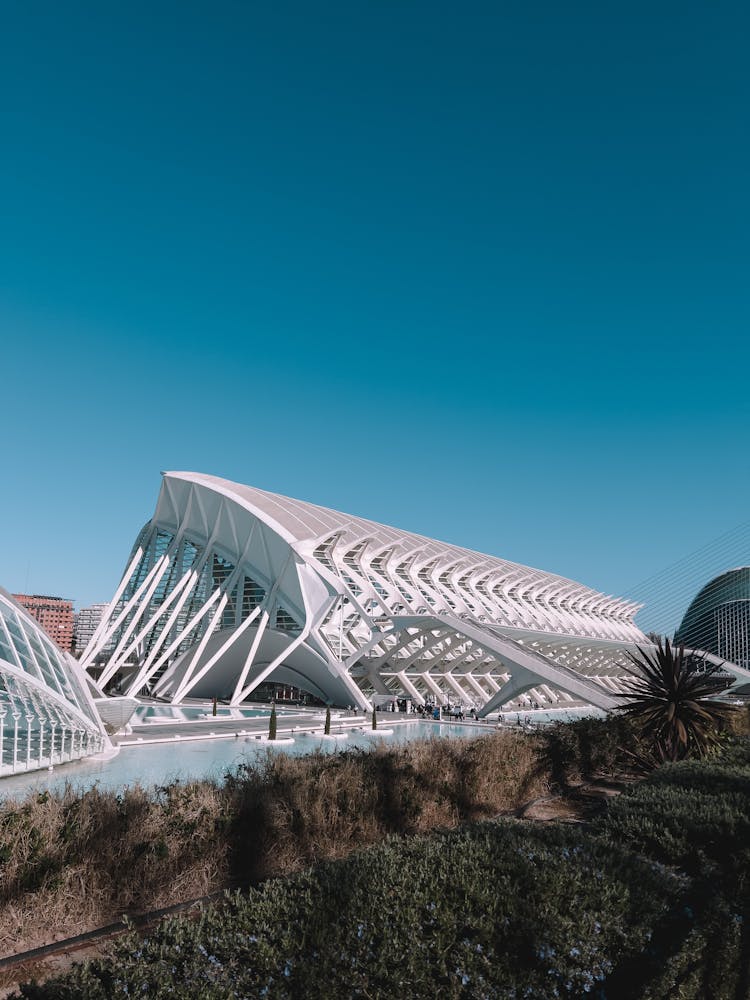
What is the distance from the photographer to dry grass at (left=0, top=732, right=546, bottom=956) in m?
5.26

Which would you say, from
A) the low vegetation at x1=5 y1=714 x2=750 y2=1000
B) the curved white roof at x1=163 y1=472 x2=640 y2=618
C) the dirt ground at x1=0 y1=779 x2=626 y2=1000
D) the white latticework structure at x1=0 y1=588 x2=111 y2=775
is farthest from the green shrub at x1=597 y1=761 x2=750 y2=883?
the curved white roof at x1=163 y1=472 x2=640 y2=618

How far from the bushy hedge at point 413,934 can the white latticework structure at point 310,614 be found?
78.3ft

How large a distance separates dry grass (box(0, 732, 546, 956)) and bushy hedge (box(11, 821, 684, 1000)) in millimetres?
2151

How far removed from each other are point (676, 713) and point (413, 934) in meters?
11.4

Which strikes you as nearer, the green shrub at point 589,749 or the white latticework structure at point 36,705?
the green shrub at point 589,749

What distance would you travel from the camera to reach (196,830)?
629cm

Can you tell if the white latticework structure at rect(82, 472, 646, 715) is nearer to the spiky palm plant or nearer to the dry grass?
the spiky palm plant

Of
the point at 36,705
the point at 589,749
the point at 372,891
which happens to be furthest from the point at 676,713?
the point at 36,705

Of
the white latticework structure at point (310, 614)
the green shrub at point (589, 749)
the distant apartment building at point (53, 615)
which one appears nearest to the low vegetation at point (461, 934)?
the green shrub at point (589, 749)

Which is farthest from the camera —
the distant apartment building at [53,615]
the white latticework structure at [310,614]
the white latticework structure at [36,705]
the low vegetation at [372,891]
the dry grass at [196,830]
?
the distant apartment building at [53,615]

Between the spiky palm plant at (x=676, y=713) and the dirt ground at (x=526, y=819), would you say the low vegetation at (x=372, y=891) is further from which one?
the spiky palm plant at (x=676, y=713)

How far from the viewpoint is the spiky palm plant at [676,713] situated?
1318 centimetres

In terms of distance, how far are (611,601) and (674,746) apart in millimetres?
52654

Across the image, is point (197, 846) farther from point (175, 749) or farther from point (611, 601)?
point (611, 601)
